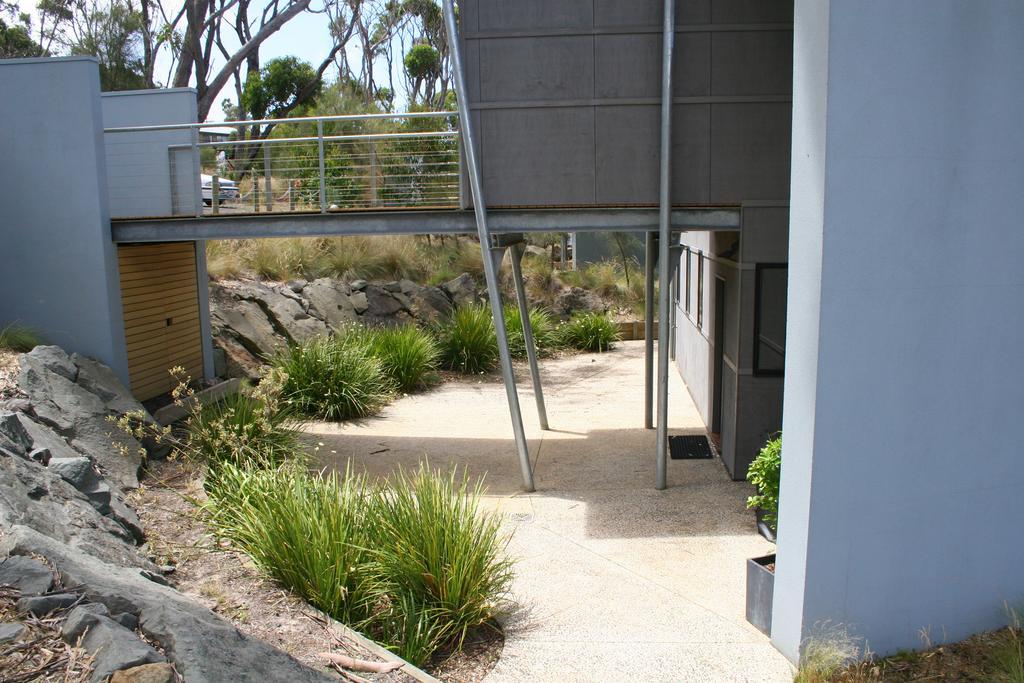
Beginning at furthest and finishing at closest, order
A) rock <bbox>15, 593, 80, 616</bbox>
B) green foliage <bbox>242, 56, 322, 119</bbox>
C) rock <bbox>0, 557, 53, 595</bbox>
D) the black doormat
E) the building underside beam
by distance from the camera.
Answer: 1. green foliage <bbox>242, 56, 322, 119</bbox>
2. the black doormat
3. the building underside beam
4. rock <bbox>0, 557, 53, 595</bbox>
5. rock <bbox>15, 593, 80, 616</bbox>

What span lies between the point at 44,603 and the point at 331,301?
13.5 meters

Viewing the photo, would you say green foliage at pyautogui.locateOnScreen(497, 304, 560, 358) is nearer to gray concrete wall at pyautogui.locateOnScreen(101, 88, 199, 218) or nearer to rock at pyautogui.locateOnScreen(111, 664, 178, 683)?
gray concrete wall at pyautogui.locateOnScreen(101, 88, 199, 218)

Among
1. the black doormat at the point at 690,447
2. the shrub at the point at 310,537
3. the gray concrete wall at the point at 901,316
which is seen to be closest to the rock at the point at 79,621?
the shrub at the point at 310,537

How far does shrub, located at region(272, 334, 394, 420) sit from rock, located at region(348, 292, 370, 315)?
4.45m

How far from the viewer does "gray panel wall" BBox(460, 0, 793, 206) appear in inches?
361

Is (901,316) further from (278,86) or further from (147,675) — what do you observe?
(278,86)

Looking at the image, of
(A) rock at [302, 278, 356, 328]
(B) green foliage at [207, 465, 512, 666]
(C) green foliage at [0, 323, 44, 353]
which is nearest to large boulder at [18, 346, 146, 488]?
(C) green foliage at [0, 323, 44, 353]

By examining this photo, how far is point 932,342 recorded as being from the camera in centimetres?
512

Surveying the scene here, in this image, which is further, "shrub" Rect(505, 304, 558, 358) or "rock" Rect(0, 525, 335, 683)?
"shrub" Rect(505, 304, 558, 358)

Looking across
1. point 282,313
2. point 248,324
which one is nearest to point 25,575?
point 248,324

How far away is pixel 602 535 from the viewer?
7.90m

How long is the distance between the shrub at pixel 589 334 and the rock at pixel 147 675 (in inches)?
646

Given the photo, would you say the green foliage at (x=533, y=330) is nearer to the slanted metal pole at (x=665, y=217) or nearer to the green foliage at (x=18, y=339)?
A: the slanted metal pole at (x=665, y=217)

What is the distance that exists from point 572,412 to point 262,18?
81.1 ft
